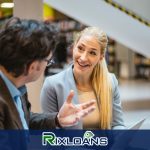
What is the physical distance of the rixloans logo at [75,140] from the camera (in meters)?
1.68

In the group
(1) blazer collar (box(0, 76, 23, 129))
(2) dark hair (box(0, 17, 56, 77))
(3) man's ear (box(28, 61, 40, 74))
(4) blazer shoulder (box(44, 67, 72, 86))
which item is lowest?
(4) blazer shoulder (box(44, 67, 72, 86))

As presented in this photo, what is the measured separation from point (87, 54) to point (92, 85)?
0.17m

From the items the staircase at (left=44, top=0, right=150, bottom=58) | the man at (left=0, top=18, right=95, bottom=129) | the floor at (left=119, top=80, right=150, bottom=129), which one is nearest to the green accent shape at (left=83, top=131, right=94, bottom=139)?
the man at (left=0, top=18, right=95, bottom=129)

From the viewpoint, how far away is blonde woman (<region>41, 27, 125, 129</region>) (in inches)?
70.0

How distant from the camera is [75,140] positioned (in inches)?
67.4

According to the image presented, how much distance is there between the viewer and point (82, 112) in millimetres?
1333

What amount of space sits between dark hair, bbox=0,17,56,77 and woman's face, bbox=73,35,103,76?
0.61 metres

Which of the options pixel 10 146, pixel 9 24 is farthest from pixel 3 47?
pixel 10 146

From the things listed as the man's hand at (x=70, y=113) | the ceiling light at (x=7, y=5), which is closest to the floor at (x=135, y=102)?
the ceiling light at (x=7, y=5)

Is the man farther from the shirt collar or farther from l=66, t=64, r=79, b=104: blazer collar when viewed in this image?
l=66, t=64, r=79, b=104: blazer collar

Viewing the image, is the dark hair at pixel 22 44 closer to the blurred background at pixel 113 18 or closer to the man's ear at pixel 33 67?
the man's ear at pixel 33 67

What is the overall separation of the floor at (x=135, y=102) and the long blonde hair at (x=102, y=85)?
95.9 inches

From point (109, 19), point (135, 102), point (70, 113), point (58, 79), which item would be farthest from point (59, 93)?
point (135, 102)

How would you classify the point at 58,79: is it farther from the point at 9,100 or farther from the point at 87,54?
the point at 9,100
